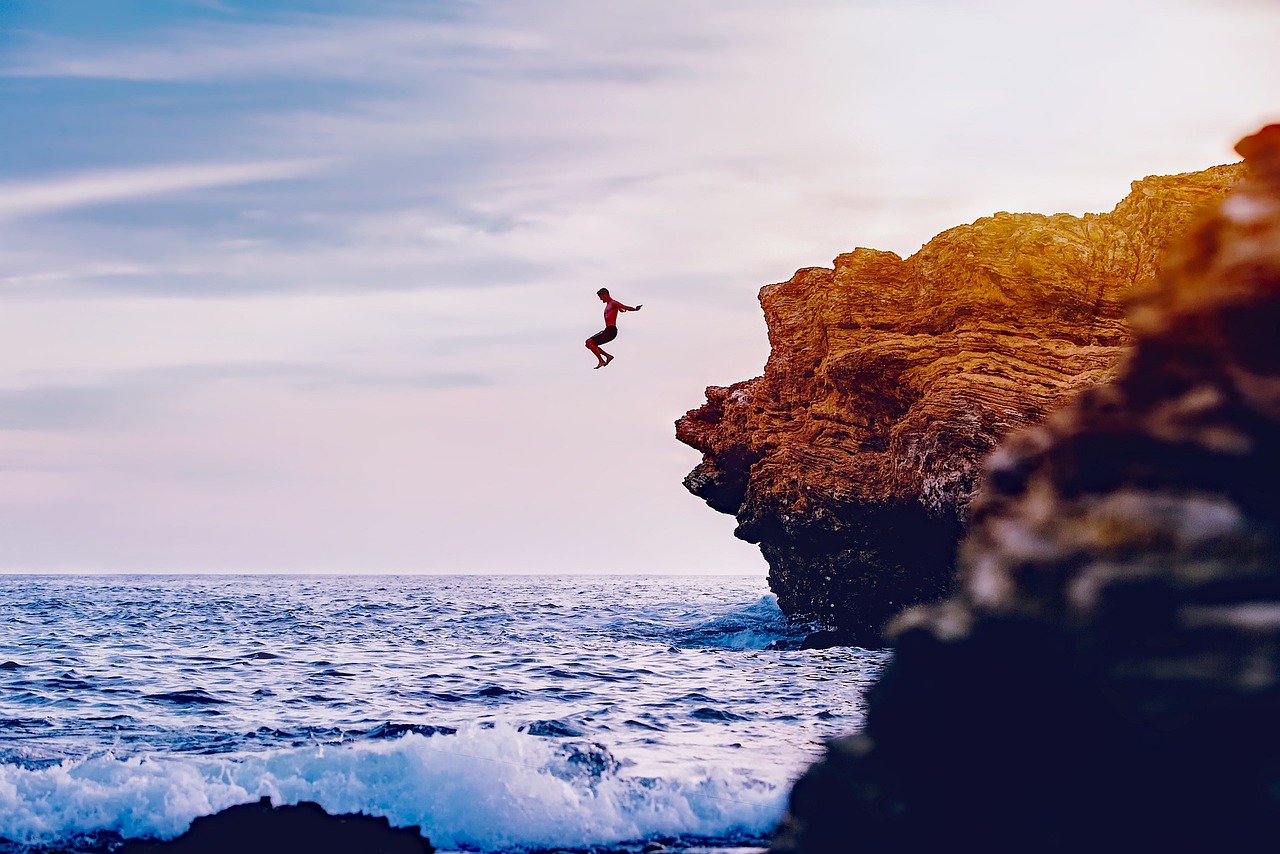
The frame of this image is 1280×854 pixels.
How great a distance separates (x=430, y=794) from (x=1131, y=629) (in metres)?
9.19

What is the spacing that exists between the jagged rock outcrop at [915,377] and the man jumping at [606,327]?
402 inches

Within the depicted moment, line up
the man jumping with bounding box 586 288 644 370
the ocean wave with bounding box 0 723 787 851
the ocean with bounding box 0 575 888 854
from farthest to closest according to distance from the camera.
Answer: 1. the man jumping with bounding box 586 288 644 370
2. the ocean with bounding box 0 575 888 854
3. the ocean wave with bounding box 0 723 787 851

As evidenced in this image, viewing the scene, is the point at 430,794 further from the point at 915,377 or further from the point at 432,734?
the point at 915,377

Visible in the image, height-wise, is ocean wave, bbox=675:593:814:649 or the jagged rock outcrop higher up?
the jagged rock outcrop

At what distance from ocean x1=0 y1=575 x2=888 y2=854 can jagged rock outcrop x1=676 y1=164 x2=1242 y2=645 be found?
3.55 meters

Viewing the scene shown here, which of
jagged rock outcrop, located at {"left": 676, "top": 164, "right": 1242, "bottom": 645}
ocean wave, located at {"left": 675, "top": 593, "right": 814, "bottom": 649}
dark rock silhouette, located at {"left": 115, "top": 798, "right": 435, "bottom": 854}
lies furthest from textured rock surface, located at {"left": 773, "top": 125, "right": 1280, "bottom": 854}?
ocean wave, located at {"left": 675, "top": 593, "right": 814, "bottom": 649}

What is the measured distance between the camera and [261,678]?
Result: 23969 mm

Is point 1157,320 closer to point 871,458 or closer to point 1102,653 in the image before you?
point 1102,653

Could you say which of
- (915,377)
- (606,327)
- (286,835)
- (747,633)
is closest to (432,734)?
(286,835)

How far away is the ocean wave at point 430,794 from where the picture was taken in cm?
1184

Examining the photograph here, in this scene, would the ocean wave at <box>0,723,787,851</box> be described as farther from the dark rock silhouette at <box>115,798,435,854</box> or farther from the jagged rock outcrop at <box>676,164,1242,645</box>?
the jagged rock outcrop at <box>676,164,1242,645</box>

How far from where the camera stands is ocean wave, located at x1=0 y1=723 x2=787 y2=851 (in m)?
11.8

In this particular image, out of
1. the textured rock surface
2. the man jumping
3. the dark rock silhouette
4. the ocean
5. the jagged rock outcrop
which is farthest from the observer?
the jagged rock outcrop

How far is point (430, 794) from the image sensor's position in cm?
1245
